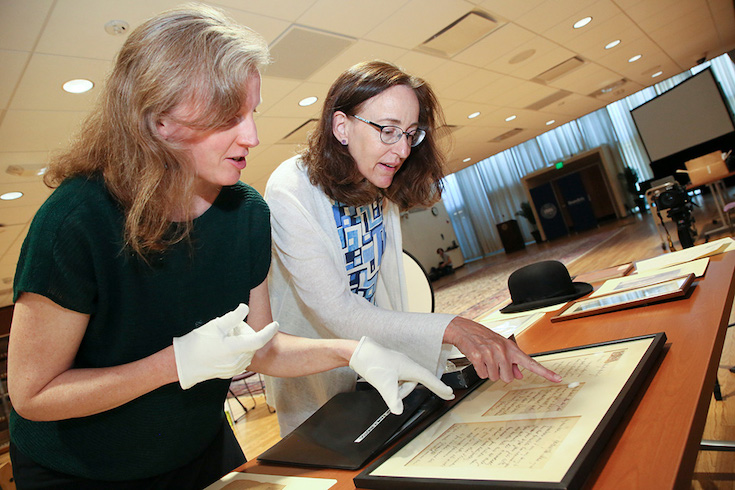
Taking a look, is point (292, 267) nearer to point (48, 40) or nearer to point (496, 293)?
point (48, 40)

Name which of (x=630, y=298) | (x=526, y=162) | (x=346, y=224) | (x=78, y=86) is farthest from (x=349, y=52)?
(x=526, y=162)

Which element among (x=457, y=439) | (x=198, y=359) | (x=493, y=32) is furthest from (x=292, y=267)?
(x=493, y=32)

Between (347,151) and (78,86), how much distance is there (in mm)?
2946

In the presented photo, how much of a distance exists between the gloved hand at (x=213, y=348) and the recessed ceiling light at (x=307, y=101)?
14.5ft

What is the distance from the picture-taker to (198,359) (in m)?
0.72

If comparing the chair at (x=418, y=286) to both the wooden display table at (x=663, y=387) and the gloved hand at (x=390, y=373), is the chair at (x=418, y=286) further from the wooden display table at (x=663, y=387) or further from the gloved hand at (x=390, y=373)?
the gloved hand at (x=390, y=373)

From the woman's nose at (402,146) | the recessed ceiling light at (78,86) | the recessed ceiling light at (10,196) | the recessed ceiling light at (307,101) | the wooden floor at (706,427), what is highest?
the recessed ceiling light at (10,196)

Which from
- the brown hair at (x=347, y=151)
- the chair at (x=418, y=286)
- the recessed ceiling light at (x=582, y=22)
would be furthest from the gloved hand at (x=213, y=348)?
the recessed ceiling light at (x=582, y=22)

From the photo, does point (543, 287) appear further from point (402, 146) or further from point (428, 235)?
point (428, 235)

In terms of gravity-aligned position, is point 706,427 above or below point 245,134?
below

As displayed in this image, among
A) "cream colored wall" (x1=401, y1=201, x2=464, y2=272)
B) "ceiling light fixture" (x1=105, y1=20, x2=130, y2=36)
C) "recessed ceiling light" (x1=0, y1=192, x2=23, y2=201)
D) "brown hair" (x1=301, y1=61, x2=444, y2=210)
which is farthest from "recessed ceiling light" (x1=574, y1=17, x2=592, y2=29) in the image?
"cream colored wall" (x1=401, y1=201, x2=464, y2=272)

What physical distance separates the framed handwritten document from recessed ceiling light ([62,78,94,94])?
352 centimetres

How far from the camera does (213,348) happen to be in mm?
722

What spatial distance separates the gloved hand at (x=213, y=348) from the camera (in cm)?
72
